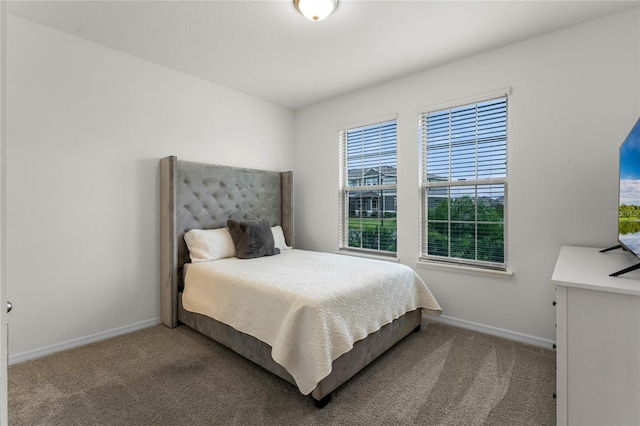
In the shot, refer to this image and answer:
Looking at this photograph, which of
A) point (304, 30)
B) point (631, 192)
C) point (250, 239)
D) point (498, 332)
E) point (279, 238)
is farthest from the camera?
point (279, 238)

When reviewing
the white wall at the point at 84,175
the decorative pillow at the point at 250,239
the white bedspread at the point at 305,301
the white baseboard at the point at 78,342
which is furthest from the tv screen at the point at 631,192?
the white baseboard at the point at 78,342

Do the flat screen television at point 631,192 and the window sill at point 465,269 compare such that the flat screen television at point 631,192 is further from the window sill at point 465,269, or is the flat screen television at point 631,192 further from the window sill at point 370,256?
the window sill at point 370,256

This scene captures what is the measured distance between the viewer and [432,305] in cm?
268

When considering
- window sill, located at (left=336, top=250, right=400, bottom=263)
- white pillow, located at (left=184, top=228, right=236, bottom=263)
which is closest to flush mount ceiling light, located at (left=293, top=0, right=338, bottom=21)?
white pillow, located at (left=184, top=228, right=236, bottom=263)

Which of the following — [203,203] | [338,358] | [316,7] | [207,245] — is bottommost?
[338,358]

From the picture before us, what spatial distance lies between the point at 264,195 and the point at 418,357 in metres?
2.53

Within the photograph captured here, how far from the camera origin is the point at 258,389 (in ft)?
6.37

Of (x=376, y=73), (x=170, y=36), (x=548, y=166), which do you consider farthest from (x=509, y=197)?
(x=170, y=36)

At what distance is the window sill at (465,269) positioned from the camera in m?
2.70

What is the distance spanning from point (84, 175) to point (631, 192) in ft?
12.4

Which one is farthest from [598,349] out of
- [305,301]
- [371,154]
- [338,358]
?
[371,154]

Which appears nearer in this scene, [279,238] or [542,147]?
[542,147]

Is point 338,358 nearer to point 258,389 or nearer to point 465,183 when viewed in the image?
point 258,389

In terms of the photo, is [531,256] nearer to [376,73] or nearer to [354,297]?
[354,297]
